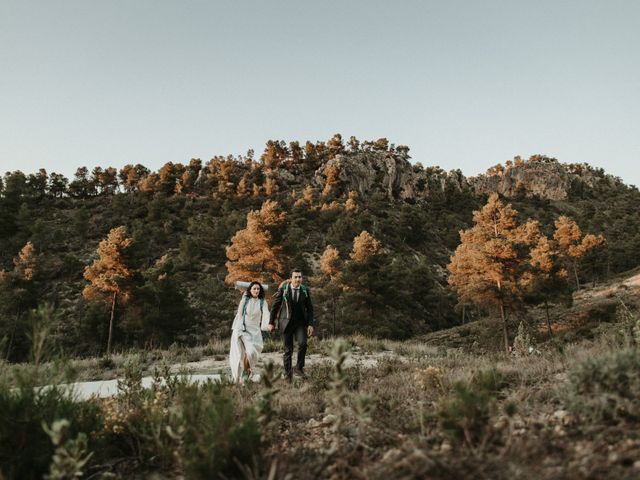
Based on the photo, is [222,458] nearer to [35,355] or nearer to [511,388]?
[35,355]

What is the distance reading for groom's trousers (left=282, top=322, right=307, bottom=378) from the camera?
23.1 ft

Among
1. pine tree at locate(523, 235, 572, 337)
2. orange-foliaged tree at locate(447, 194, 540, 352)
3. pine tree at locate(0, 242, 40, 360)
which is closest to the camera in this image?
orange-foliaged tree at locate(447, 194, 540, 352)

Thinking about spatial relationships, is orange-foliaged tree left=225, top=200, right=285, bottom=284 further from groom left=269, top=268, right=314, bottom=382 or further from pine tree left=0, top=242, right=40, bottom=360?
groom left=269, top=268, right=314, bottom=382

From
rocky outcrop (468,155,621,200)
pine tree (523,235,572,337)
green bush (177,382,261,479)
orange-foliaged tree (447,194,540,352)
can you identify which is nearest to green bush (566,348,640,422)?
green bush (177,382,261,479)

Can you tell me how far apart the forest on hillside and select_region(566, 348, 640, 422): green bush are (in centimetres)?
383

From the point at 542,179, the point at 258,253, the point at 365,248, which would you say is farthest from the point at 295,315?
the point at 542,179

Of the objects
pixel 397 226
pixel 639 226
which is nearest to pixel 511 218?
pixel 397 226

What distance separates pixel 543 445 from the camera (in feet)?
7.75

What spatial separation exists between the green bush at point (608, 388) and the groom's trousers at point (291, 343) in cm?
487

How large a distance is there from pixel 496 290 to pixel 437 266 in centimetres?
2693

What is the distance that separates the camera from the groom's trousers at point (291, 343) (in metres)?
7.04

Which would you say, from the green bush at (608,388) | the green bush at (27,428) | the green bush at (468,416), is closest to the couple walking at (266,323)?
the green bush at (27,428)

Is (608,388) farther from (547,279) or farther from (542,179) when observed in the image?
(542,179)

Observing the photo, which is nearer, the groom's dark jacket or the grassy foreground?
the grassy foreground
